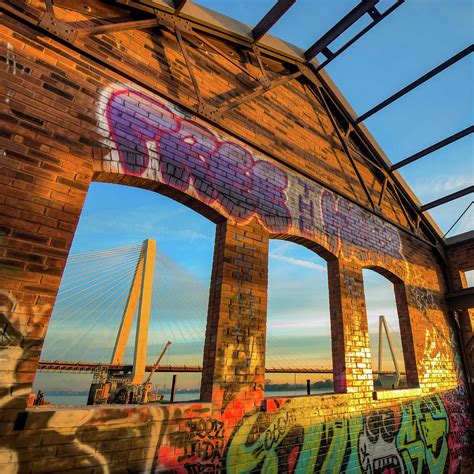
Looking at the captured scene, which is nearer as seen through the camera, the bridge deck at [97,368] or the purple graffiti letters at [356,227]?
the purple graffiti letters at [356,227]

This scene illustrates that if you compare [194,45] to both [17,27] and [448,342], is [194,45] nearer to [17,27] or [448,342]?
[17,27]

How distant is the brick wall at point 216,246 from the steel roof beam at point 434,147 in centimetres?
203

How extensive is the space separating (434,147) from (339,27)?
3.21 meters

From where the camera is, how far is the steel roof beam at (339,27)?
448 cm

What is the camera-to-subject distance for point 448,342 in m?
6.64

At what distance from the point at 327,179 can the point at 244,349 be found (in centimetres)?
343

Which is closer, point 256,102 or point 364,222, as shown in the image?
point 256,102

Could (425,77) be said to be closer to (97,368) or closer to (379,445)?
(379,445)

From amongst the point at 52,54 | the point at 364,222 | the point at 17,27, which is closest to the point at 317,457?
the point at 364,222

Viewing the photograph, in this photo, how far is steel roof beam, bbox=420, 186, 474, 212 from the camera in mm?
6832

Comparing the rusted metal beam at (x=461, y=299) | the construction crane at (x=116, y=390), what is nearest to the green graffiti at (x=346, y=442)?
the rusted metal beam at (x=461, y=299)

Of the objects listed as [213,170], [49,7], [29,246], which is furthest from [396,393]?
[49,7]

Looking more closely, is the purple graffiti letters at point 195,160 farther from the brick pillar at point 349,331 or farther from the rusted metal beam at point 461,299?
the rusted metal beam at point 461,299

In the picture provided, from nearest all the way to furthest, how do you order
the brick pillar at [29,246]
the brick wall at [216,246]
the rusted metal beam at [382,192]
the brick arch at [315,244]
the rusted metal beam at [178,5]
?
1. the brick pillar at [29,246]
2. the brick wall at [216,246]
3. the rusted metal beam at [178,5]
4. the brick arch at [315,244]
5. the rusted metal beam at [382,192]
